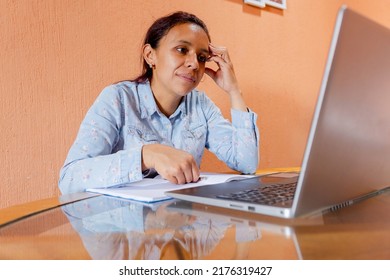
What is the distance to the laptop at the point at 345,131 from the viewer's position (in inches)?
15.2

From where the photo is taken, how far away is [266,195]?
22.6 inches

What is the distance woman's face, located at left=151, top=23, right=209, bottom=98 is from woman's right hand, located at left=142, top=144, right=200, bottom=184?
413 millimetres

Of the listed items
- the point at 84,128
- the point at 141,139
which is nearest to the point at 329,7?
the point at 141,139

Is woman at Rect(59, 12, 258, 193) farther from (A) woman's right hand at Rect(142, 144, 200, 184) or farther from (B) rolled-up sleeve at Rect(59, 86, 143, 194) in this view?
(A) woman's right hand at Rect(142, 144, 200, 184)

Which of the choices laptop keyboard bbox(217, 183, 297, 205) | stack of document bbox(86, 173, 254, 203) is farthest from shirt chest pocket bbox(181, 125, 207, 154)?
laptop keyboard bbox(217, 183, 297, 205)

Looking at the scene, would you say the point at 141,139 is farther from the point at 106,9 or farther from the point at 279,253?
the point at 279,253

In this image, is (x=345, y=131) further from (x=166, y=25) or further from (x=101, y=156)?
(x=166, y=25)

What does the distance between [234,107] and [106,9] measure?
23.2 inches

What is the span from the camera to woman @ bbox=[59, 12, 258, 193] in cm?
98

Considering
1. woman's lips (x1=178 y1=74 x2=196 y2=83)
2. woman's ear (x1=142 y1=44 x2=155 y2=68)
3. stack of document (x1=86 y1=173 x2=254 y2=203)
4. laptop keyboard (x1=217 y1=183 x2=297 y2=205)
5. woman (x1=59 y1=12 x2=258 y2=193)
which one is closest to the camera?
laptop keyboard (x1=217 y1=183 x2=297 y2=205)

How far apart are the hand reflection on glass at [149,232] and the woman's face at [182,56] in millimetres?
607

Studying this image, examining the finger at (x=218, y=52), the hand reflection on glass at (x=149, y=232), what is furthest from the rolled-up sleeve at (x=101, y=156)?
the finger at (x=218, y=52)
